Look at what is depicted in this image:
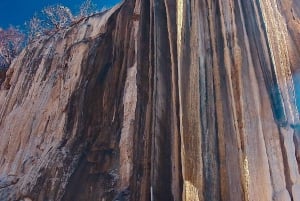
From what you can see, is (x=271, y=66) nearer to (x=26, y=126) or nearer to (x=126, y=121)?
(x=126, y=121)

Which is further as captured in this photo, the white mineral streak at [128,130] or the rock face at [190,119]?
the white mineral streak at [128,130]

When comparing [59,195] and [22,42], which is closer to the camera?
[59,195]

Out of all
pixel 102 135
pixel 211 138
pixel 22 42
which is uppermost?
pixel 22 42

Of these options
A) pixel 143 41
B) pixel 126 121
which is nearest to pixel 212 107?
pixel 143 41

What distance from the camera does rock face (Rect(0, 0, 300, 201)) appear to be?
3.70 metres

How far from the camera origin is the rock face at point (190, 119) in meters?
3.70

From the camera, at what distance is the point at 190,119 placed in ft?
13.0

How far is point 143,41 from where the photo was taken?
536 cm

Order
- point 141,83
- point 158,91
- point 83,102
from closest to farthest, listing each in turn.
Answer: point 158,91, point 141,83, point 83,102

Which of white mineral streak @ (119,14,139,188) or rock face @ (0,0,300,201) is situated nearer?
rock face @ (0,0,300,201)

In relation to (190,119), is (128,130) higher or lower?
higher

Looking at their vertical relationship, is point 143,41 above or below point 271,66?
above

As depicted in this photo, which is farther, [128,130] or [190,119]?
[128,130]

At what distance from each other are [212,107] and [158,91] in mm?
591
